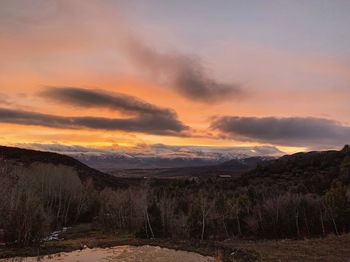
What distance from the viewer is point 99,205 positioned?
117m

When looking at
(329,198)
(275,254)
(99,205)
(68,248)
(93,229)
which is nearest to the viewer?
(275,254)


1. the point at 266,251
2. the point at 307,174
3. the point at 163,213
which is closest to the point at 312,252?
the point at 266,251

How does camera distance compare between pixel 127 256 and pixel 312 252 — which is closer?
pixel 312 252

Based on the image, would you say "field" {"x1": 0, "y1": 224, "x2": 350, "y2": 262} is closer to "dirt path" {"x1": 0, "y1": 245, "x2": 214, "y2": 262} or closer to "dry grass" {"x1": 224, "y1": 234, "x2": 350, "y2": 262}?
"dry grass" {"x1": 224, "y1": 234, "x2": 350, "y2": 262}

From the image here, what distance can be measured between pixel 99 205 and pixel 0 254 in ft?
237

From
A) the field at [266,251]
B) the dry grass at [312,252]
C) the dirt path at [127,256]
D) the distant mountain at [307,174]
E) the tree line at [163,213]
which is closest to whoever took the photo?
the dry grass at [312,252]

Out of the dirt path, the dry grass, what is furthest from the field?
the dirt path

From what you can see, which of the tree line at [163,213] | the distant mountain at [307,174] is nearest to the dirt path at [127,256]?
the tree line at [163,213]

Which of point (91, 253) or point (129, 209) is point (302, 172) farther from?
point (91, 253)

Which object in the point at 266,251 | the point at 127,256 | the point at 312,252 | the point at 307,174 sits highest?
the point at 307,174

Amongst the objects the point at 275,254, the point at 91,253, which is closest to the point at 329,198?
the point at 275,254

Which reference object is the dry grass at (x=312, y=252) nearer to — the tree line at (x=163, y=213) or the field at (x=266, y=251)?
the field at (x=266, y=251)

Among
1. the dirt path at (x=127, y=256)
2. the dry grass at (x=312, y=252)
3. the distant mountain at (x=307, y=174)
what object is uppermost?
the distant mountain at (x=307, y=174)

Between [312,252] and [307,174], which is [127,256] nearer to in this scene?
[312,252]
